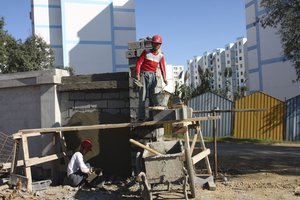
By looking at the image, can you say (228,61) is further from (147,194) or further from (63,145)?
(147,194)

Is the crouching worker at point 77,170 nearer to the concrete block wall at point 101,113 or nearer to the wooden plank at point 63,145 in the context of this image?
the wooden plank at point 63,145

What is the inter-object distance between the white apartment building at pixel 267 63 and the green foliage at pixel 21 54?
57.8 ft

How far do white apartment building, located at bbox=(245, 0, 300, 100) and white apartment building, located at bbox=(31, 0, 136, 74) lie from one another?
1365 centimetres

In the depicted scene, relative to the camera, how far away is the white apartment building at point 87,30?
4391 cm

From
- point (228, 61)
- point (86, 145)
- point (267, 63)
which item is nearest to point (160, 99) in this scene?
point (86, 145)

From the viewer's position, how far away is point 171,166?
7262 mm

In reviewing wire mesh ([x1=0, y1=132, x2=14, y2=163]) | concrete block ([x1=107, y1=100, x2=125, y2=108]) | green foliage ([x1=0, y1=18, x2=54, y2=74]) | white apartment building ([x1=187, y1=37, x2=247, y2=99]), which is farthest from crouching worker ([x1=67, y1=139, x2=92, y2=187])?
white apartment building ([x1=187, y1=37, x2=247, y2=99])

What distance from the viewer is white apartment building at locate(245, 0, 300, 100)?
114ft

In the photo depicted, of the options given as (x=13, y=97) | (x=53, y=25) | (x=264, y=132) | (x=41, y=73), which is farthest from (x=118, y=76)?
(x=53, y=25)

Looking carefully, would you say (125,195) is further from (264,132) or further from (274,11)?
(264,132)

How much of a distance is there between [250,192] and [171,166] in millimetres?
1988

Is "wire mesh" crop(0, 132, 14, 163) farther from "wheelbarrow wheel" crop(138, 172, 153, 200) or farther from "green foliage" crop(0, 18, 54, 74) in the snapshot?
"green foliage" crop(0, 18, 54, 74)

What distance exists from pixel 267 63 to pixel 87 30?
63.6 feet

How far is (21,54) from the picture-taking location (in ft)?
88.6
